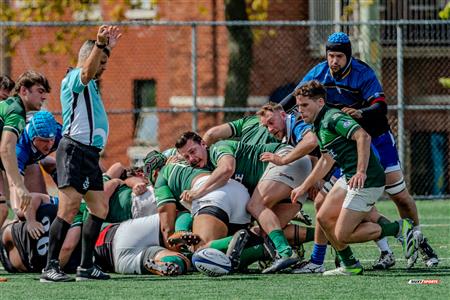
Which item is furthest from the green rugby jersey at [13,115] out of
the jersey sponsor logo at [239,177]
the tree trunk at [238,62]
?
the tree trunk at [238,62]

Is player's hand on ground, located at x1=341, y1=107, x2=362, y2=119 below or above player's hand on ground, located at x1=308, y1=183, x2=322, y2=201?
above

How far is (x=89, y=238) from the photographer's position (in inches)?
383

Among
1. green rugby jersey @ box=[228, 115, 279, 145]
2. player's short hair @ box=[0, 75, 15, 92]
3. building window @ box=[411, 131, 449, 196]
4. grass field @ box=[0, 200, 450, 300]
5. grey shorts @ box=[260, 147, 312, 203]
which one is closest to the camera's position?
grass field @ box=[0, 200, 450, 300]

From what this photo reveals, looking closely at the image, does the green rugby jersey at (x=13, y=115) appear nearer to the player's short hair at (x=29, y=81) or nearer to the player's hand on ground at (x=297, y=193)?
the player's short hair at (x=29, y=81)

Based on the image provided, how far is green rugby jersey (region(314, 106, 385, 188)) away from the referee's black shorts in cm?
172

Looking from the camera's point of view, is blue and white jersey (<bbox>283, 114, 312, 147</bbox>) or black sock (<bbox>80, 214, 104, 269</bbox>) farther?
blue and white jersey (<bbox>283, 114, 312, 147</bbox>)

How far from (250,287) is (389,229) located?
160cm

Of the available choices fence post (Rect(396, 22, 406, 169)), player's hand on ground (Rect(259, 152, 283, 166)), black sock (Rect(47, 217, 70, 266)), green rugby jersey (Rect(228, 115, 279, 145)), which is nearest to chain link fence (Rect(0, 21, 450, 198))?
fence post (Rect(396, 22, 406, 169))

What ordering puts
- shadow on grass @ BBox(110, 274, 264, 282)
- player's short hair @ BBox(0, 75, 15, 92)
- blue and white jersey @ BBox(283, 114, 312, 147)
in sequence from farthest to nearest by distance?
1. player's short hair @ BBox(0, 75, 15, 92)
2. blue and white jersey @ BBox(283, 114, 312, 147)
3. shadow on grass @ BBox(110, 274, 264, 282)

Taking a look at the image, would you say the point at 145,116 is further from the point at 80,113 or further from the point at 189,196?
the point at 80,113

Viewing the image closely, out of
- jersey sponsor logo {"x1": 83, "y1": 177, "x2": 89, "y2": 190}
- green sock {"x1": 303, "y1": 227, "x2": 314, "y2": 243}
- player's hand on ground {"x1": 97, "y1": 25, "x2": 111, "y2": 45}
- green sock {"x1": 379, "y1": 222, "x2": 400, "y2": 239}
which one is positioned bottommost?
green sock {"x1": 303, "y1": 227, "x2": 314, "y2": 243}

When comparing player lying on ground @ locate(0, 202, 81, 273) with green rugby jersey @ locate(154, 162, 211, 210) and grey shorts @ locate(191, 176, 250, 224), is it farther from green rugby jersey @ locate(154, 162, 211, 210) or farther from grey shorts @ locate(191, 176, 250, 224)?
grey shorts @ locate(191, 176, 250, 224)

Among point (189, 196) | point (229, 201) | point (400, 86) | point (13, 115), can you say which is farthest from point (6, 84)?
point (400, 86)

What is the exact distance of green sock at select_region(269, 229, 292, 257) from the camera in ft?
32.9
